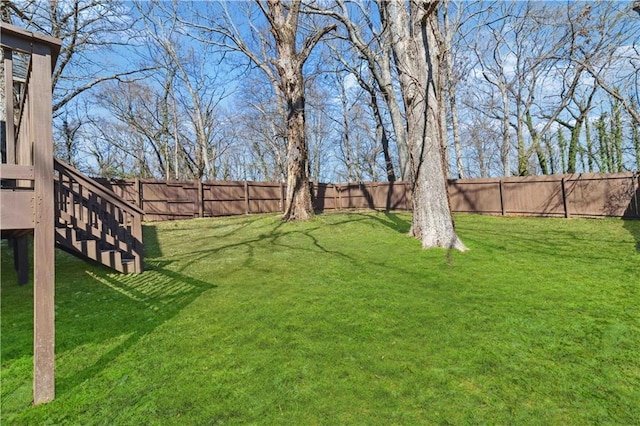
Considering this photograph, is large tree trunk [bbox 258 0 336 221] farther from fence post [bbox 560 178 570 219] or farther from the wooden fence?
fence post [bbox 560 178 570 219]

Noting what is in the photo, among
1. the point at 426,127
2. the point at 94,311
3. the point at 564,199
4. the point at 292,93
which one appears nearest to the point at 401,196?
the point at 564,199

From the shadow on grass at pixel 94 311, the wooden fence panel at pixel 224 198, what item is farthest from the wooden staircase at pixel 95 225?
the wooden fence panel at pixel 224 198

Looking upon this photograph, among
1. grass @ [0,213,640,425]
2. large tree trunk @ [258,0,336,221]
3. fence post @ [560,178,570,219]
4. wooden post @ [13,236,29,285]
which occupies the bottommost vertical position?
grass @ [0,213,640,425]

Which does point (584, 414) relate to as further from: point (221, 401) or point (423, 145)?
point (423, 145)

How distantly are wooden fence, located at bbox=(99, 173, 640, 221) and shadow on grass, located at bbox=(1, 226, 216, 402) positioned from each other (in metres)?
6.42

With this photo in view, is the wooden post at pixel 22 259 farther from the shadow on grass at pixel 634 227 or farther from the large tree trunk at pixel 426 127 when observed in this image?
the shadow on grass at pixel 634 227

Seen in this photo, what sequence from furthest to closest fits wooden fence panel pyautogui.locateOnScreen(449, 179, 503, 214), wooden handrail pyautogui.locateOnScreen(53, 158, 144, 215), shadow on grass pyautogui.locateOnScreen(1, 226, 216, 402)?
wooden fence panel pyautogui.locateOnScreen(449, 179, 503, 214) → wooden handrail pyautogui.locateOnScreen(53, 158, 144, 215) → shadow on grass pyautogui.locateOnScreen(1, 226, 216, 402)

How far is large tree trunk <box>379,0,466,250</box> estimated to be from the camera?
17.6 feet

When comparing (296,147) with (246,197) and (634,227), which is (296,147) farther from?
(634,227)

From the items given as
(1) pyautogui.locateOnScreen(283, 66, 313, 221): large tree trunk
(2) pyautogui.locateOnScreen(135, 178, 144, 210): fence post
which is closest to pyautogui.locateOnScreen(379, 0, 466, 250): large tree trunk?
(1) pyautogui.locateOnScreen(283, 66, 313, 221): large tree trunk

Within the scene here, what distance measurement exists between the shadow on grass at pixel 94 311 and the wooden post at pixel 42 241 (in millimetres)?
200

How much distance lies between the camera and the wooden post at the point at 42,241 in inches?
76.4

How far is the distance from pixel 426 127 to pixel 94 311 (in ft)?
17.5

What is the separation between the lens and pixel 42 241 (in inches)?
77.4
